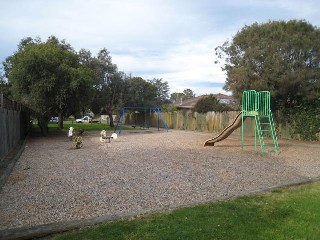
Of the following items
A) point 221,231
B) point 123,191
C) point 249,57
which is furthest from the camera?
point 249,57

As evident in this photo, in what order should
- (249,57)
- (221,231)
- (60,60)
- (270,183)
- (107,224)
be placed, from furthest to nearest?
(60,60)
(249,57)
(270,183)
(107,224)
(221,231)

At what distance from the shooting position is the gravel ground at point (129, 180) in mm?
5859

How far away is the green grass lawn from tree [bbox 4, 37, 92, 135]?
17.1m

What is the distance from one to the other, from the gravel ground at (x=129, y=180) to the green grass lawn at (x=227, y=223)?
569 millimetres

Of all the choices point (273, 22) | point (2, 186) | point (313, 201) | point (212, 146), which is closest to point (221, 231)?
point (313, 201)

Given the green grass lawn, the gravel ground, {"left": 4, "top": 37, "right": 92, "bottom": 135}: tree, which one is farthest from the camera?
{"left": 4, "top": 37, "right": 92, "bottom": 135}: tree

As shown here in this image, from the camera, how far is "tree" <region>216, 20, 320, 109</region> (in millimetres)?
18188

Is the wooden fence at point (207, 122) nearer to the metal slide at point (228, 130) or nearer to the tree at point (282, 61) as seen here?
the tree at point (282, 61)

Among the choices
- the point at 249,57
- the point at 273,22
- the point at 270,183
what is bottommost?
the point at 270,183

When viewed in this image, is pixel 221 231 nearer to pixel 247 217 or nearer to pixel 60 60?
pixel 247 217

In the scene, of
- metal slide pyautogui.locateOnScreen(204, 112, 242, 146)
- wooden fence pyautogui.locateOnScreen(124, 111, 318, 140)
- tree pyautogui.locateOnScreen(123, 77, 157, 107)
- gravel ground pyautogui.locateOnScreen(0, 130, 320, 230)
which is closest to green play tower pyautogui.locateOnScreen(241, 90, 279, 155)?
metal slide pyautogui.locateOnScreen(204, 112, 242, 146)

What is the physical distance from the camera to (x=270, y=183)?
812 centimetres

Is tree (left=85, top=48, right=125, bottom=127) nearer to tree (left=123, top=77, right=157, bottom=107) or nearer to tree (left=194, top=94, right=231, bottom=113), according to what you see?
tree (left=123, top=77, right=157, bottom=107)

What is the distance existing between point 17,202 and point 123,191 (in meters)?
1.95
